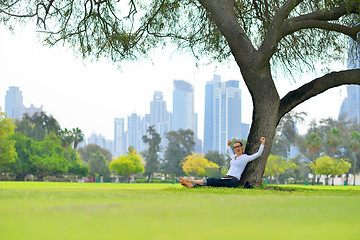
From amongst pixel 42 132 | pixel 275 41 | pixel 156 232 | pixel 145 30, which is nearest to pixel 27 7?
pixel 145 30

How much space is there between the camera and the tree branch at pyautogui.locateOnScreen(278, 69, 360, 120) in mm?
12719

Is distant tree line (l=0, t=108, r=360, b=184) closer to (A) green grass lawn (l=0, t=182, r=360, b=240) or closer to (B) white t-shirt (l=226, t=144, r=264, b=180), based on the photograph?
(B) white t-shirt (l=226, t=144, r=264, b=180)

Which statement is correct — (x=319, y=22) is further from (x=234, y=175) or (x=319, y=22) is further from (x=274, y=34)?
(x=234, y=175)

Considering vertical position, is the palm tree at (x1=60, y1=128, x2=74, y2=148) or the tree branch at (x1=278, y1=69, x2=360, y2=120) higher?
the palm tree at (x1=60, y1=128, x2=74, y2=148)

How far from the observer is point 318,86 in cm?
1285

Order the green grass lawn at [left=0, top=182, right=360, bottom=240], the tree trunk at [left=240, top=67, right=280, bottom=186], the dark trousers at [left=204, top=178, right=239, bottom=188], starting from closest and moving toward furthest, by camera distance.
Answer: the green grass lawn at [left=0, top=182, right=360, bottom=240] < the dark trousers at [left=204, top=178, right=239, bottom=188] < the tree trunk at [left=240, top=67, right=280, bottom=186]

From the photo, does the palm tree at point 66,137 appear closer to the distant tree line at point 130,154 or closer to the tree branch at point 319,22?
the distant tree line at point 130,154

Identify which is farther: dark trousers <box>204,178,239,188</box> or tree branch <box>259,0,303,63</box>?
tree branch <box>259,0,303,63</box>

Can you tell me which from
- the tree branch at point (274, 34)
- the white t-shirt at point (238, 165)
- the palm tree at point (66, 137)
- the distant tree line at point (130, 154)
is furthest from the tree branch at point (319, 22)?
Result: the palm tree at point (66, 137)

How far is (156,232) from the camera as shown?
294 centimetres

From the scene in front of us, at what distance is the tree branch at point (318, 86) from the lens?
1272 centimetres

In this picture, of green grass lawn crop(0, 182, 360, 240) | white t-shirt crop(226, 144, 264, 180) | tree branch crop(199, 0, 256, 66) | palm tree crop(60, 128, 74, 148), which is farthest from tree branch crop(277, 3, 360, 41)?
palm tree crop(60, 128, 74, 148)

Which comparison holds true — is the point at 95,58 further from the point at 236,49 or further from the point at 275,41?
the point at 275,41

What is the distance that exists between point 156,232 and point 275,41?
10027 mm
